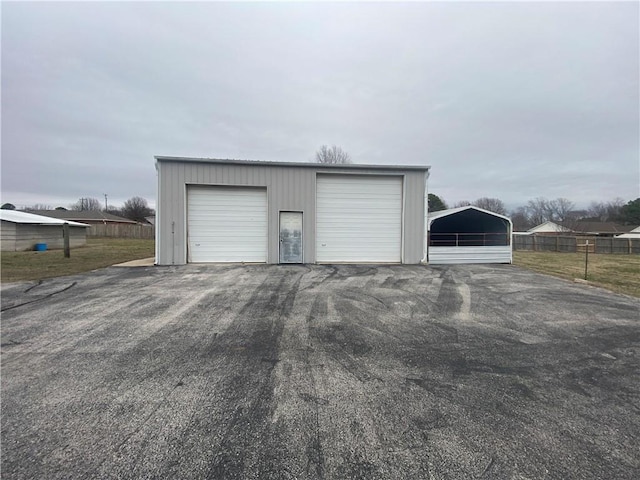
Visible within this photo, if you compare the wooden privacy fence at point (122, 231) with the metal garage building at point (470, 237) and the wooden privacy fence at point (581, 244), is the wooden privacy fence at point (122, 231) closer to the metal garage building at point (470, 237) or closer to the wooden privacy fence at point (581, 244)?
the metal garage building at point (470, 237)

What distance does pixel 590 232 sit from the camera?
5203cm

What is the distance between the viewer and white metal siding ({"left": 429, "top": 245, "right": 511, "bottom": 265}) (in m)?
12.4

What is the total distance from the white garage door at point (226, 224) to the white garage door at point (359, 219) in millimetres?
2375

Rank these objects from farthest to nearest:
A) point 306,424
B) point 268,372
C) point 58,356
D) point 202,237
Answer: point 202,237 < point 58,356 < point 268,372 < point 306,424

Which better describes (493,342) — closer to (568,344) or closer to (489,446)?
(568,344)

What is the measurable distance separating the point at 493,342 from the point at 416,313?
1.51 meters

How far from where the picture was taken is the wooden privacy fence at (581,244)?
80.4 ft

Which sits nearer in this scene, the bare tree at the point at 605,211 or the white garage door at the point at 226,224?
the white garage door at the point at 226,224

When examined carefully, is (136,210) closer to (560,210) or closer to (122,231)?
(122,231)

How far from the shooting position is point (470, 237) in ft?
52.2

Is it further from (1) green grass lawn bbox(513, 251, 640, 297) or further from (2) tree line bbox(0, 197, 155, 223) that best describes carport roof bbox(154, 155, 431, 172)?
(2) tree line bbox(0, 197, 155, 223)

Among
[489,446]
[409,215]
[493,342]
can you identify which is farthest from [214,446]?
[409,215]

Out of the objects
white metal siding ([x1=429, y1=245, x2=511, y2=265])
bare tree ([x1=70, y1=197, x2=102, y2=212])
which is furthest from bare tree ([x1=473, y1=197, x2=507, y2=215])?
bare tree ([x1=70, y1=197, x2=102, y2=212])

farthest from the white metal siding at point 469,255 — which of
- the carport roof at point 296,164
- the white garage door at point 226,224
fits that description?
the white garage door at point 226,224
